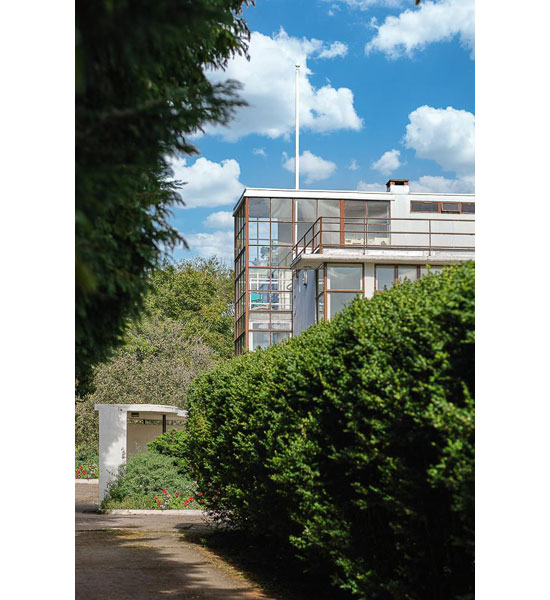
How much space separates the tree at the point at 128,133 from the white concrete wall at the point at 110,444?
12.7 meters

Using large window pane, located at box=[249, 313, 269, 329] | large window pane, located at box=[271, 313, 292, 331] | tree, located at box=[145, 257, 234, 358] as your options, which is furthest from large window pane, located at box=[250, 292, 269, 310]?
tree, located at box=[145, 257, 234, 358]

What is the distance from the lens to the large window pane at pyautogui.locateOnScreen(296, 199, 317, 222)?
20109mm

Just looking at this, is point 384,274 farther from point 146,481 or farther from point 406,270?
point 146,481

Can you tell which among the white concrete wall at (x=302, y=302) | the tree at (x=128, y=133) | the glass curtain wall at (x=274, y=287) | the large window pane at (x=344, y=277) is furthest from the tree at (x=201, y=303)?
the tree at (x=128, y=133)

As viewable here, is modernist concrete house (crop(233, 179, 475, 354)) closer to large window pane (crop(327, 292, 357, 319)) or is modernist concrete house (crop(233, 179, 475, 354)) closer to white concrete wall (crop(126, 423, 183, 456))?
large window pane (crop(327, 292, 357, 319))

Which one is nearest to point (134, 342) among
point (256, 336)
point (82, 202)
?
point (256, 336)

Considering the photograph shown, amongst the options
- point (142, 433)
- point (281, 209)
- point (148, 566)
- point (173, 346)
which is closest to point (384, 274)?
point (281, 209)

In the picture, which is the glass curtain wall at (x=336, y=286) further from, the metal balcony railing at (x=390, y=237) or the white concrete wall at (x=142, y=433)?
the white concrete wall at (x=142, y=433)

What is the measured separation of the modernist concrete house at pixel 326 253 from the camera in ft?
53.0

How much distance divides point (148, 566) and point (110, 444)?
772 centimetres

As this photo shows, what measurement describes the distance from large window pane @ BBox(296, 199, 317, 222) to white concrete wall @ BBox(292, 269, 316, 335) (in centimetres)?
226
